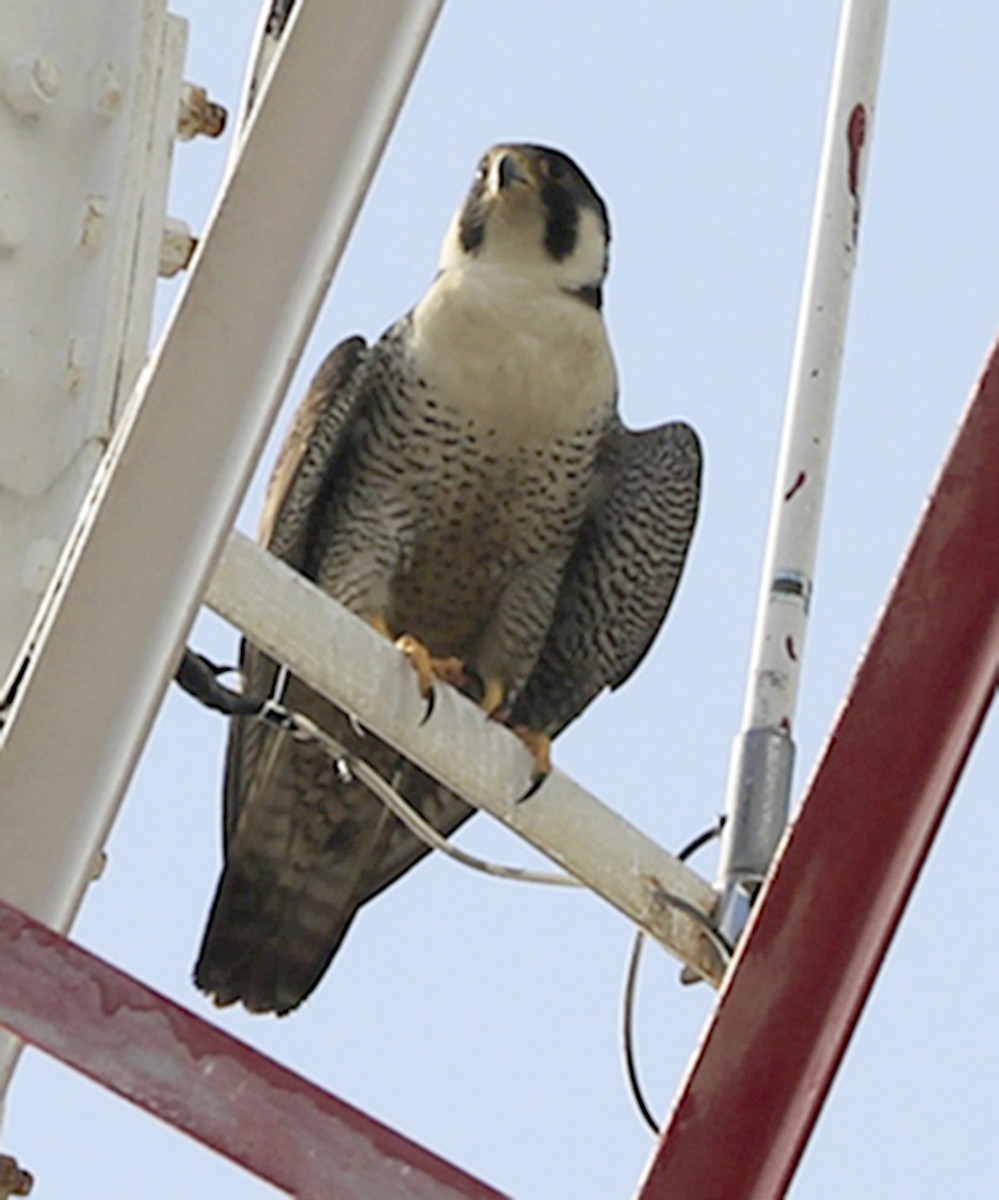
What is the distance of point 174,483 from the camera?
179 centimetres

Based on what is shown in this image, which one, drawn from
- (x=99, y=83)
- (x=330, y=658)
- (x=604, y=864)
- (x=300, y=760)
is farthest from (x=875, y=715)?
(x=300, y=760)

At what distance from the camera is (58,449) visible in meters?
2.66

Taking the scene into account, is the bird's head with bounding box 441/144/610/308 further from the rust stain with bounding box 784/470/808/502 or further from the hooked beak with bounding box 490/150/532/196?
the rust stain with bounding box 784/470/808/502

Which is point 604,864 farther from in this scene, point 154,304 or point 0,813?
point 0,813

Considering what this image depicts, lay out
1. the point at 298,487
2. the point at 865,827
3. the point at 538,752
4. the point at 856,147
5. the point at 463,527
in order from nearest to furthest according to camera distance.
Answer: the point at 865,827 → the point at 538,752 → the point at 856,147 → the point at 298,487 → the point at 463,527

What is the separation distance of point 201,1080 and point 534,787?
2039mm

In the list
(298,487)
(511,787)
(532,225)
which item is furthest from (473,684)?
(511,787)

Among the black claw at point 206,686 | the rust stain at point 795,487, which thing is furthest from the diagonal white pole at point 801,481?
the black claw at point 206,686

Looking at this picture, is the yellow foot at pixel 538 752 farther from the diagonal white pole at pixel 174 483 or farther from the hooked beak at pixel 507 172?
the diagonal white pole at pixel 174 483

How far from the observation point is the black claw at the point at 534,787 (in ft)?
11.7

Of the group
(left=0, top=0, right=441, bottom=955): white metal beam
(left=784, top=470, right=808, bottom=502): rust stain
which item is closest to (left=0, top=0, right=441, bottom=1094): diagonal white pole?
(left=0, top=0, right=441, bottom=955): white metal beam

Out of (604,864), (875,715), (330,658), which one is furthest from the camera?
(604,864)

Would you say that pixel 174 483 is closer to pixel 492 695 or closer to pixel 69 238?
pixel 69 238

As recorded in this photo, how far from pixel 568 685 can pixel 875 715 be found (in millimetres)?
4128
